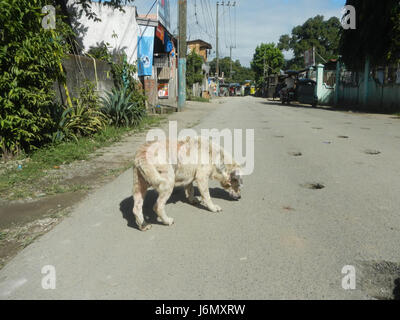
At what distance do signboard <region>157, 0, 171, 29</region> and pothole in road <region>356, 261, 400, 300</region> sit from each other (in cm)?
1559

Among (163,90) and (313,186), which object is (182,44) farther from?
(313,186)

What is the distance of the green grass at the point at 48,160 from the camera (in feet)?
16.1

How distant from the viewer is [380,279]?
2.56 m

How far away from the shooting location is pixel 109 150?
770 centimetres

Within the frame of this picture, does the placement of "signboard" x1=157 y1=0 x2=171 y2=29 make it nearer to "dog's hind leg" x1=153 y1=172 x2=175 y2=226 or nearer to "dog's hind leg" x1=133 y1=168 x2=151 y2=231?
"dog's hind leg" x1=133 y1=168 x2=151 y2=231

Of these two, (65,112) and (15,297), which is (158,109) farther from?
(15,297)

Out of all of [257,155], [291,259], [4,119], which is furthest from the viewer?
[257,155]

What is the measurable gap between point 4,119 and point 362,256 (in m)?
5.59

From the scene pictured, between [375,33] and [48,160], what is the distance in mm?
17192

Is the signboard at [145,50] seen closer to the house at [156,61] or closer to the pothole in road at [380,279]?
the house at [156,61]

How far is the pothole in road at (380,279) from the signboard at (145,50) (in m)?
14.2

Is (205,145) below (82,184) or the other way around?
the other way around
